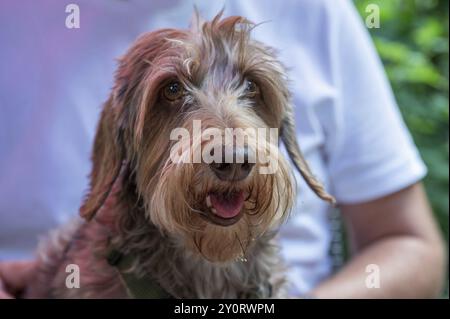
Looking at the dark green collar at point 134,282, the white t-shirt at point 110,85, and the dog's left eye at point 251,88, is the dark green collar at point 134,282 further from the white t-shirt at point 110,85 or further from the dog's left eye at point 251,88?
the dog's left eye at point 251,88

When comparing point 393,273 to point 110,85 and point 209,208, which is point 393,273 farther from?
point 110,85

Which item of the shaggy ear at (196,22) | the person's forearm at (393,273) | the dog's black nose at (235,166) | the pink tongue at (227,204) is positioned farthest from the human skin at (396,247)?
the shaggy ear at (196,22)

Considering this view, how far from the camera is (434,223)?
8.49ft

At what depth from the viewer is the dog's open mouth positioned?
1.57 metres

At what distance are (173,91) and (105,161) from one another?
26cm

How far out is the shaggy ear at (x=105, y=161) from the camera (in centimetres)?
175

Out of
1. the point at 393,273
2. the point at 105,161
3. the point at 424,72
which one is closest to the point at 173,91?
the point at 105,161

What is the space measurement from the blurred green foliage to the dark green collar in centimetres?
134

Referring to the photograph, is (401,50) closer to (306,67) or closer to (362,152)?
(362,152)

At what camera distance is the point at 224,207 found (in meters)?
1.59

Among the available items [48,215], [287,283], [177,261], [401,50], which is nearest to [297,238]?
[287,283]

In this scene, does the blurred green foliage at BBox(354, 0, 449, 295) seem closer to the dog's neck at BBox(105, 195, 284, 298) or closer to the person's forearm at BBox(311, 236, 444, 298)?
the person's forearm at BBox(311, 236, 444, 298)

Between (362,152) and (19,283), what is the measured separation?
1172mm

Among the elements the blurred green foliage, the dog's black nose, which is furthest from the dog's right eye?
the blurred green foliage
